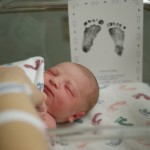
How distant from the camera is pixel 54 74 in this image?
1.10m

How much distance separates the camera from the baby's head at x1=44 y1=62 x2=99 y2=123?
103 centimetres

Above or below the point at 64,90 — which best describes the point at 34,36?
above

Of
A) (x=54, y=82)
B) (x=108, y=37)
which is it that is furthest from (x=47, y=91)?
(x=108, y=37)

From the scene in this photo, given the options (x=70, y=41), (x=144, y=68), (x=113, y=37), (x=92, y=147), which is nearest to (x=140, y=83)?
(x=144, y=68)

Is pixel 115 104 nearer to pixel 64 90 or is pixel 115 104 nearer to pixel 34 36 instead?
pixel 64 90

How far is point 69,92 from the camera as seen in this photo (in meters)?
1.06

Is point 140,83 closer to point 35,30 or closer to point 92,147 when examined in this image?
point 35,30

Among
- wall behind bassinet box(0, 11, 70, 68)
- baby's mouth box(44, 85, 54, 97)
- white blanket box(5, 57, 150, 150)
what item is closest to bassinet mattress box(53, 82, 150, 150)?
white blanket box(5, 57, 150, 150)

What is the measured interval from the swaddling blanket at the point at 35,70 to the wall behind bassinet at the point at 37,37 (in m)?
0.31

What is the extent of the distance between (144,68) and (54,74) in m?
0.49

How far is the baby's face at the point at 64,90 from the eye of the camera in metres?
1.03

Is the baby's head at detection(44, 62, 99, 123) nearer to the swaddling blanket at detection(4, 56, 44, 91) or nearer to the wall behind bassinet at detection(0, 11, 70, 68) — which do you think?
the swaddling blanket at detection(4, 56, 44, 91)

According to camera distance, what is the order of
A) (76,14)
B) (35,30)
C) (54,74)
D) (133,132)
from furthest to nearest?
(35,30), (76,14), (54,74), (133,132)

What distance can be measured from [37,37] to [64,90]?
0.45 m
